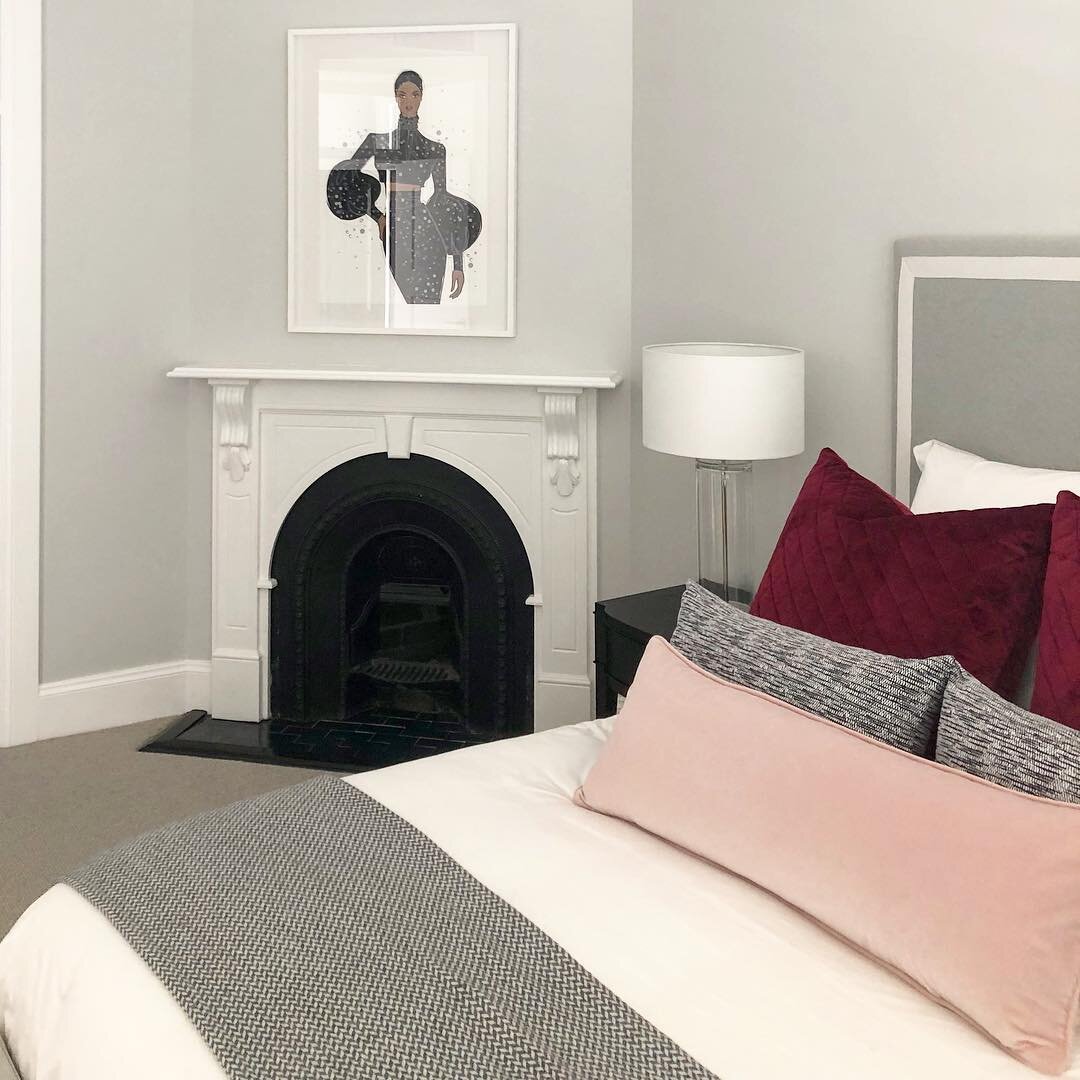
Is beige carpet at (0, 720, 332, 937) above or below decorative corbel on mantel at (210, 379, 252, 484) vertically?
below

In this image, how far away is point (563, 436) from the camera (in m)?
3.67

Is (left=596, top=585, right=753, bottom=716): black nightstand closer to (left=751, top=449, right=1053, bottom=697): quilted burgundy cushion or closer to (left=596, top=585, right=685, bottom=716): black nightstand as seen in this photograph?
(left=596, top=585, right=685, bottom=716): black nightstand

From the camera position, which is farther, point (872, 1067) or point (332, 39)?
point (332, 39)

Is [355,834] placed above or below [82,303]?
below

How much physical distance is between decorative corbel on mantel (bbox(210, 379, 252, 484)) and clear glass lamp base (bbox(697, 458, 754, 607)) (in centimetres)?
159

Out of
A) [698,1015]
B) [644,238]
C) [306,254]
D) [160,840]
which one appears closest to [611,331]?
[644,238]

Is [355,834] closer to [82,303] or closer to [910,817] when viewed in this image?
[910,817]

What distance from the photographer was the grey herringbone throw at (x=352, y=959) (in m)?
1.24

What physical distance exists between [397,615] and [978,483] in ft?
7.50

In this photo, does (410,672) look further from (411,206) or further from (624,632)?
(411,206)

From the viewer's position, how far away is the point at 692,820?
A: 1.65 metres

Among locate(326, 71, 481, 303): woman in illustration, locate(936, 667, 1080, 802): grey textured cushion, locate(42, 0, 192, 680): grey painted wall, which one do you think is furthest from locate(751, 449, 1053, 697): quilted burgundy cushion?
locate(42, 0, 192, 680): grey painted wall

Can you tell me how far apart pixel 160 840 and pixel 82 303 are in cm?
241

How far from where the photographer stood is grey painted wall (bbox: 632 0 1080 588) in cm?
240
